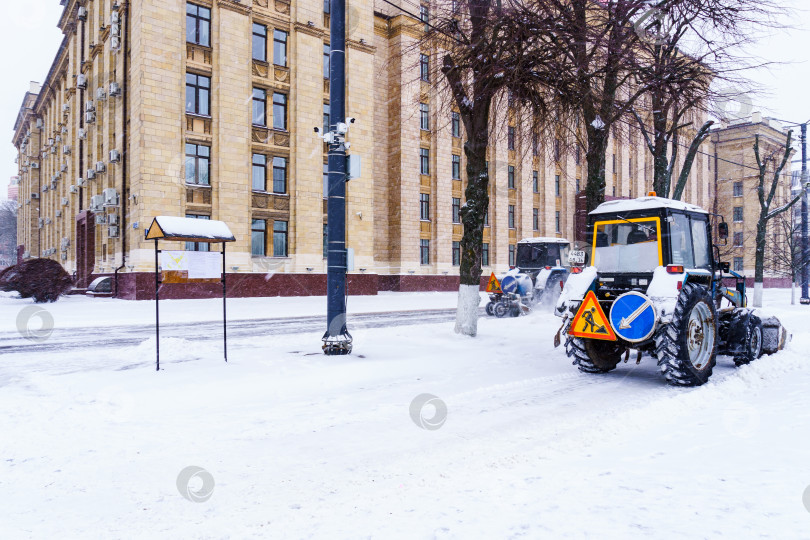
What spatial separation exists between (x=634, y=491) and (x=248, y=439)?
3155 mm

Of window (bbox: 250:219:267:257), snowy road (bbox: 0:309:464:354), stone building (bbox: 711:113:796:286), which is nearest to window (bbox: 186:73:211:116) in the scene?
window (bbox: 250:219:267:257)

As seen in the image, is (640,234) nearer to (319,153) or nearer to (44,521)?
(44,521)

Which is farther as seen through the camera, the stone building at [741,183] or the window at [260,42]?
the stone building at [741,183]

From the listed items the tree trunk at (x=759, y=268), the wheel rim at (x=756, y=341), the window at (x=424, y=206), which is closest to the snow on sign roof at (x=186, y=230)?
the wheel rim at (x=756, y=341)

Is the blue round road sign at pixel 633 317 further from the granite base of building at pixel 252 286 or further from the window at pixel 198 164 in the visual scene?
the window at pixel 198 164

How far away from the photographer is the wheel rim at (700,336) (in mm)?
7066

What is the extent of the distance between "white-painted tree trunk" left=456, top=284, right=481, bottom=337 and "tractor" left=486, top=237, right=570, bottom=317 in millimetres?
5296

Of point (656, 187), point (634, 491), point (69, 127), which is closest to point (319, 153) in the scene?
point (656, 187)

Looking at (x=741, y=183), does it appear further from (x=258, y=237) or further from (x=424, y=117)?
(x=258, y=237)

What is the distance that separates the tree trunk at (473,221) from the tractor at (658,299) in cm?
365

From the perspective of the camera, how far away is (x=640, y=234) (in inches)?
303

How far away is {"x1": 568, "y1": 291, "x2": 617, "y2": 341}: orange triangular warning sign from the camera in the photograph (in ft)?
23.9

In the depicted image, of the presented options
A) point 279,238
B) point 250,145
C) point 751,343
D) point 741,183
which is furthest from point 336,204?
point 741,183

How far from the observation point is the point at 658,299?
22.8 feet
